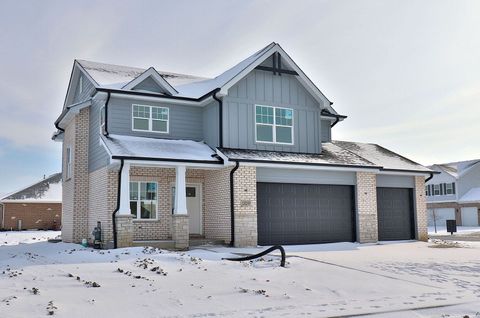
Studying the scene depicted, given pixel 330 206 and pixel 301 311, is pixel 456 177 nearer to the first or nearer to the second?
pixel 330 206

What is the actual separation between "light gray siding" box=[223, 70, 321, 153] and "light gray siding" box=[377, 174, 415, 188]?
3.41 meters

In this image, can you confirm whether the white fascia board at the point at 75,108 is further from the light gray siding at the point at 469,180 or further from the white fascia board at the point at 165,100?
the light gray siding at the point at 469,180

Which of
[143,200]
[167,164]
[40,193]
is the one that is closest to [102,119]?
[143,200]

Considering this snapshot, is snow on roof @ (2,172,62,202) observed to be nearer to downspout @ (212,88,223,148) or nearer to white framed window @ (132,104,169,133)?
white framed window @ (132,104,169,133)

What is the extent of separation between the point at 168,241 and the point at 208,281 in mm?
8136

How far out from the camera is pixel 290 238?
20469mm

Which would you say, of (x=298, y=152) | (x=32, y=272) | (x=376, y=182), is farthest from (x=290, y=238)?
(x=32, y=272)

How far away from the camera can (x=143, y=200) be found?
65.9 feet

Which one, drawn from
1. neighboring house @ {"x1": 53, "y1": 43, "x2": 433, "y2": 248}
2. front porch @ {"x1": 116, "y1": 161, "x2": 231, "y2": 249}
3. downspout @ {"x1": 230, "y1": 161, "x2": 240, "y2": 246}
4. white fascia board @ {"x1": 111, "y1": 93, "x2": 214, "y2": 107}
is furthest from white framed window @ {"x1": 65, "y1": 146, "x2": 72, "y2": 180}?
downspout @ {"x1": 230, "y1": 161, "x2": 240, "y2": 246}

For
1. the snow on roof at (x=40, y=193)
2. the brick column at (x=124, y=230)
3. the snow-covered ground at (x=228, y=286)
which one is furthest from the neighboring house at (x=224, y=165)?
the snow on roof at (x=40, y=193)

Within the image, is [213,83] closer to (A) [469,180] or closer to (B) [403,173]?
(B) [403,173]

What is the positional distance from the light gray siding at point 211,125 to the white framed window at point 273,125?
5.61 ft

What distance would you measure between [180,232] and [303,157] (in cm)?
627

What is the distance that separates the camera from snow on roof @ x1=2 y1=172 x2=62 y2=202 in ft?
142
